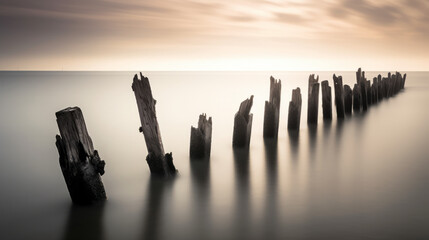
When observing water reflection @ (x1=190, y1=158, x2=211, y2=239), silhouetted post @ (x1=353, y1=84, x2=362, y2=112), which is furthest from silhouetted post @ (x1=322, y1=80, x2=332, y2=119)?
water reflection @ (x1=190, y1=158, x2=211, y2=239)

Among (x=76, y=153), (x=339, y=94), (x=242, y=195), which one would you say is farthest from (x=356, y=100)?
(x=76, y=153)

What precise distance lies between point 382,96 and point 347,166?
15977 mm

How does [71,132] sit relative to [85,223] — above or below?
above

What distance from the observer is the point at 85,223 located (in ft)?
13.4

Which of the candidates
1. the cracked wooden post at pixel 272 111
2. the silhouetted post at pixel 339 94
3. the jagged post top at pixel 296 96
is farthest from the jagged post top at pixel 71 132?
the silhouetted post at pixel 339 94

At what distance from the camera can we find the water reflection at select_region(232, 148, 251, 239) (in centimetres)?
398

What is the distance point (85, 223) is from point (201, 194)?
5.65 feet

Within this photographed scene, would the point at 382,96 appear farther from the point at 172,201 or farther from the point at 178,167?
the point at 172,201

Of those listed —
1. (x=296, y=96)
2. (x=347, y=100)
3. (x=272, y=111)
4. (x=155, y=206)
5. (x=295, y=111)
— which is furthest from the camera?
(x=347, y=100)

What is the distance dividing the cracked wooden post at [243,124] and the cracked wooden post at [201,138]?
2.74 feet

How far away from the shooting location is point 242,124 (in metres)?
7.64

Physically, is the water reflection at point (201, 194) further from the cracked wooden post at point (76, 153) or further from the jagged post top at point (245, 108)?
the cracked wooden post at point (76, 153)

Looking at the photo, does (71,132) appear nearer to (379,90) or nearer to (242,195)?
(242,195)

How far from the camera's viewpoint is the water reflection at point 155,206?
398 cm
